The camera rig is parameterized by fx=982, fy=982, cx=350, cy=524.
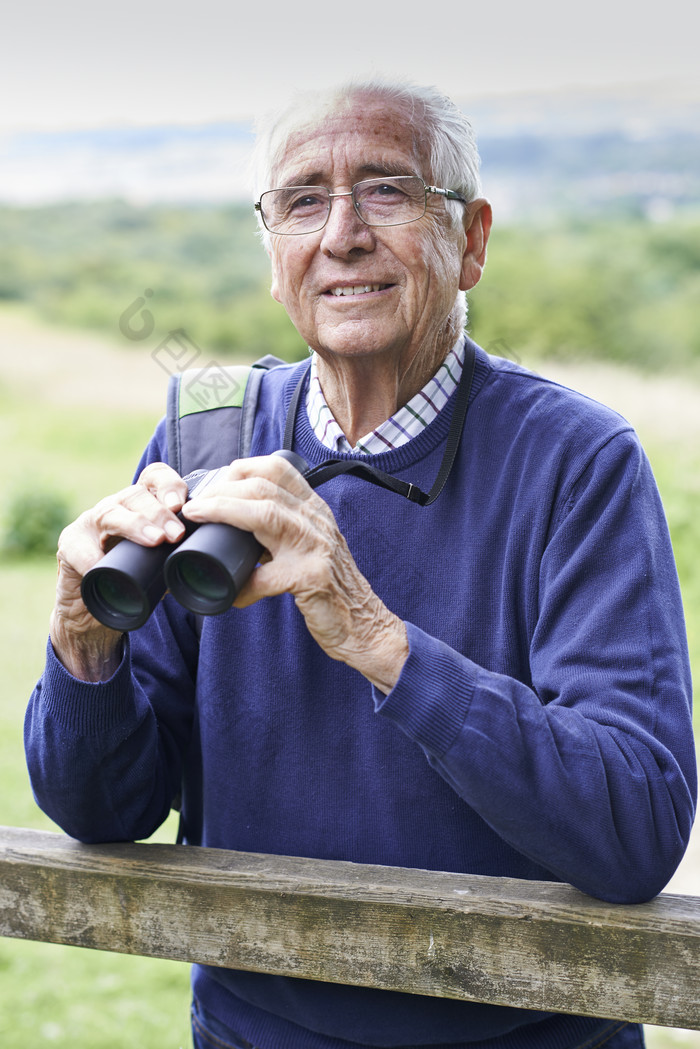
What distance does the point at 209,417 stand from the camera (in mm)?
1537

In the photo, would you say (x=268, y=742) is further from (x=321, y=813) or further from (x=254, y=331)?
(x=254, y=331)

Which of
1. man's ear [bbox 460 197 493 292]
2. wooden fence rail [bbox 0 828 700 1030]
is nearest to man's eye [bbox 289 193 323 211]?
man's ear [bbox 460 197 493 292]

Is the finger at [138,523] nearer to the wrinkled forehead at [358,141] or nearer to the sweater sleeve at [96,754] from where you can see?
the sweater sleeve at [96,754]

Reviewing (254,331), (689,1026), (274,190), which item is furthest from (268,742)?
(254,331)

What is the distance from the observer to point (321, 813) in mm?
1373

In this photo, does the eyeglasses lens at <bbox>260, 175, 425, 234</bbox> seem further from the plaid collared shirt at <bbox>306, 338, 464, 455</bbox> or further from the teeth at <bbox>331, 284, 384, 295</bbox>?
the plaid collared shirt at <bbox>306, 338, 464, 455</bbox>

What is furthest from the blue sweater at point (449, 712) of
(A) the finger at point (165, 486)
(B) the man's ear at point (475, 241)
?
(A) the finger at point (165, 486)

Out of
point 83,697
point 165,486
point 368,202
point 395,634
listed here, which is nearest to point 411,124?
point 368,202

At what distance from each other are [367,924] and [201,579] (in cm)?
42

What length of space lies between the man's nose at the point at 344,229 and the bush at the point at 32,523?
21.2 ft

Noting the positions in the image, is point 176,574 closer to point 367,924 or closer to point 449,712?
point 449,712

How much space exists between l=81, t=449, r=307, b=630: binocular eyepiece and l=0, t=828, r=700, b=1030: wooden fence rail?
32 centimetres

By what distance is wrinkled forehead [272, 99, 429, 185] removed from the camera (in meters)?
1.34

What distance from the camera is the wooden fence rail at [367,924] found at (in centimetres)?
101
